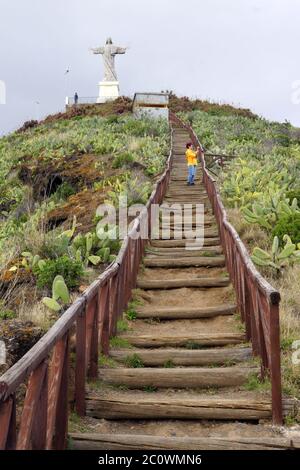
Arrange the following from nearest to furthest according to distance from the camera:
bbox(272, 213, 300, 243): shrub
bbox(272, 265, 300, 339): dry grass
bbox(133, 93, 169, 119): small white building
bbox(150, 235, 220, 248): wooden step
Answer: bbox(272, 265, 300, 339): dry grass < bbox(272, 213, 300, 243): shrub < bbox(150, 235, 220, 248): wooden step < bbox(133, 93, 169, 119): small white building

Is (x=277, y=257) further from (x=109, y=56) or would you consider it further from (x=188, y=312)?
(x=109, y=56)

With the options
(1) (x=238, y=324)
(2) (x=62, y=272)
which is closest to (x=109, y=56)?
Answer: (2) (x=62, y=272)

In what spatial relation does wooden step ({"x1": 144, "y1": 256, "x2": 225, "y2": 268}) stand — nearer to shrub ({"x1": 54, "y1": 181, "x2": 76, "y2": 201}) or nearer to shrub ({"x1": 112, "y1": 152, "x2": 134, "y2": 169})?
shrub ({"x1": 54, "y1": 181, "x2": 76, "y2": 201})

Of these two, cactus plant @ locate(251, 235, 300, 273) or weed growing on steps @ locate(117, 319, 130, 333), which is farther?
cactus plant @ locate(251, 235, 300, 273)

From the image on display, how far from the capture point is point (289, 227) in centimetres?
986

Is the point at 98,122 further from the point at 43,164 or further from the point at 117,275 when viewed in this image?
the point at 117,275

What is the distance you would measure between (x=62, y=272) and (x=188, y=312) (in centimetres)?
192

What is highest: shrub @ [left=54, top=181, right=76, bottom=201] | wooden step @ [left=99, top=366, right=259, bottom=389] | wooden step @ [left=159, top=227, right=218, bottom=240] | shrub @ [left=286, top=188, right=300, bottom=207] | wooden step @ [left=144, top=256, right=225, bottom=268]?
shrub @ [left=54, top=181, right=76, bottom=201]

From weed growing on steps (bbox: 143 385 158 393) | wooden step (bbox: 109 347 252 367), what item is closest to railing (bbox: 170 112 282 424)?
wooden step (bbox: 109 347 252 367)

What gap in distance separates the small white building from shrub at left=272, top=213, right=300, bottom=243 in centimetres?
2765

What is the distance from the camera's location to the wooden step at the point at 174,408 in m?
5.32

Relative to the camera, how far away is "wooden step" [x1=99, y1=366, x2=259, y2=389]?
6090mm

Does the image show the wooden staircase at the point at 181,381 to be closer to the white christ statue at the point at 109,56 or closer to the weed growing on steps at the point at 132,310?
A: the weed growing on steps at the point at 132,310

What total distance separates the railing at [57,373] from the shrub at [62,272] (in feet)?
4.02
